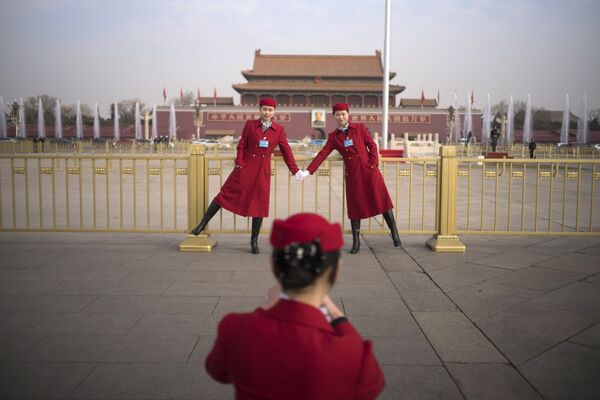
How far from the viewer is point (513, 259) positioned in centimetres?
470

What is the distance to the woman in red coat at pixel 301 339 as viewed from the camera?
1.24 meters

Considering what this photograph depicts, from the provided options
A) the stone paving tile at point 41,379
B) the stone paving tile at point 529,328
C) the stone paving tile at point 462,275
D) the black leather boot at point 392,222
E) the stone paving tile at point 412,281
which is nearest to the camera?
the stone paving tile at point 41,379

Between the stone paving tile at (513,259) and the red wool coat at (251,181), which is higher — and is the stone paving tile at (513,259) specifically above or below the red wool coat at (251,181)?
below

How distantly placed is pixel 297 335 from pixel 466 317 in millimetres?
2220

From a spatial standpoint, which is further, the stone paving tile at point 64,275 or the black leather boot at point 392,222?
the black leather boot at point 392,222

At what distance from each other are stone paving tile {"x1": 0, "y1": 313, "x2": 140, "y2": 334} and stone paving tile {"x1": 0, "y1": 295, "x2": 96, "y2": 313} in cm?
9

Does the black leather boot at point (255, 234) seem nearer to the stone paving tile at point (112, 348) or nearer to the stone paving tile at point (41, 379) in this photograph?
the stone paving tile at point (112, 348)

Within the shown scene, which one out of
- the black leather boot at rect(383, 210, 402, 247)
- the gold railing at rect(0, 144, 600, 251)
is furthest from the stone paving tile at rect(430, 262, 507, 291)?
the black leather boot at rect(383, 210, 402, 247)

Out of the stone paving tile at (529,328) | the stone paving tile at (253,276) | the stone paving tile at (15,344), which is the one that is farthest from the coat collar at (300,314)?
the stone paving tile at (253,276)

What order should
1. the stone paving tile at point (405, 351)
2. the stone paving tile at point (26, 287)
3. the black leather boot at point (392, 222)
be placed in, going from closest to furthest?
the stone paving tile at point (405, 351), the stone paving tile at point (26, 287), the black leather boot at point (392, 222)

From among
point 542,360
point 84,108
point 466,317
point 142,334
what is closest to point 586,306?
point 466,317

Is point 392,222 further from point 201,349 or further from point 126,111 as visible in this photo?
point 126,111

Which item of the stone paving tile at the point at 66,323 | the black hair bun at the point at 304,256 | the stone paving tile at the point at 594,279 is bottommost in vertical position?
the stone paving tile at the point at 66,323

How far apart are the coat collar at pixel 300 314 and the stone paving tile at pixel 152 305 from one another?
2082 millimetres
